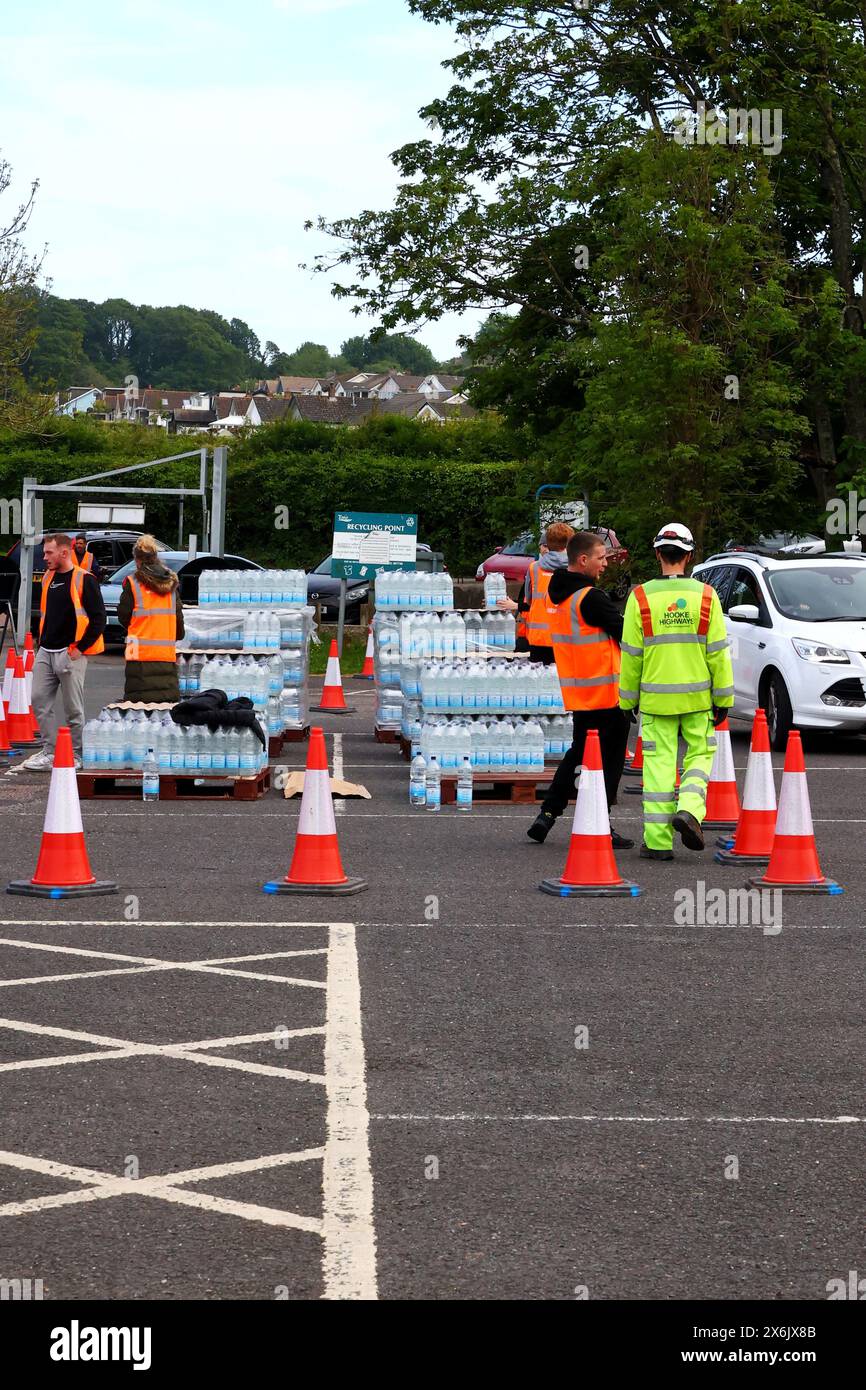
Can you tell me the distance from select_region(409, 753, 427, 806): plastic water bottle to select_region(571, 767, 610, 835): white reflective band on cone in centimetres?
411

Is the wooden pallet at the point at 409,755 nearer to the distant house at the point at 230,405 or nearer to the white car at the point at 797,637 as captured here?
the white car at the point at 797,637

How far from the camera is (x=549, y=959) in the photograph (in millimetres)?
9336

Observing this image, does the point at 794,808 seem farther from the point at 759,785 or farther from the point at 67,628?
the point at 67,628

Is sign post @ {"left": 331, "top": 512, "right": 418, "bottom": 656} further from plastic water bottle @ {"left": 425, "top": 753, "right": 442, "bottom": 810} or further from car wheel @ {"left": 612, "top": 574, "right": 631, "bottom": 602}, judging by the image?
Answer: plastic water bottle @ {"left": 425, "top": 753, "right": 442, "bottom": 810}

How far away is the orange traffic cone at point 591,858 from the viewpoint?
11.0 meters

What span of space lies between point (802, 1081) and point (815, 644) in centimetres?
1150

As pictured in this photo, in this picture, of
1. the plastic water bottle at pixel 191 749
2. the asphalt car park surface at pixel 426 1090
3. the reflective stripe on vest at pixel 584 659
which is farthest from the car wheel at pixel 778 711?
the asphalt car park surface at pixel 426 1090

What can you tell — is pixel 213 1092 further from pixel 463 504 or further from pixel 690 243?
pixel 463 504

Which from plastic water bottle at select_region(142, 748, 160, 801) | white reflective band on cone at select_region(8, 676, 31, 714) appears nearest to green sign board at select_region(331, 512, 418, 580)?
white reflective band on cone at select_region(8, 676, 31, 714)

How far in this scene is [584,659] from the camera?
12.8 metres

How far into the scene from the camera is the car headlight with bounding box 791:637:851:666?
18.1 m

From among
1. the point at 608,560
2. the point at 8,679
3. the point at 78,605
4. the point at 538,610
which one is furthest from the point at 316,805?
the point at 608,560

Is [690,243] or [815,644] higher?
[690,243]

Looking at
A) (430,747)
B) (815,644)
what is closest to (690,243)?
(815,644)
